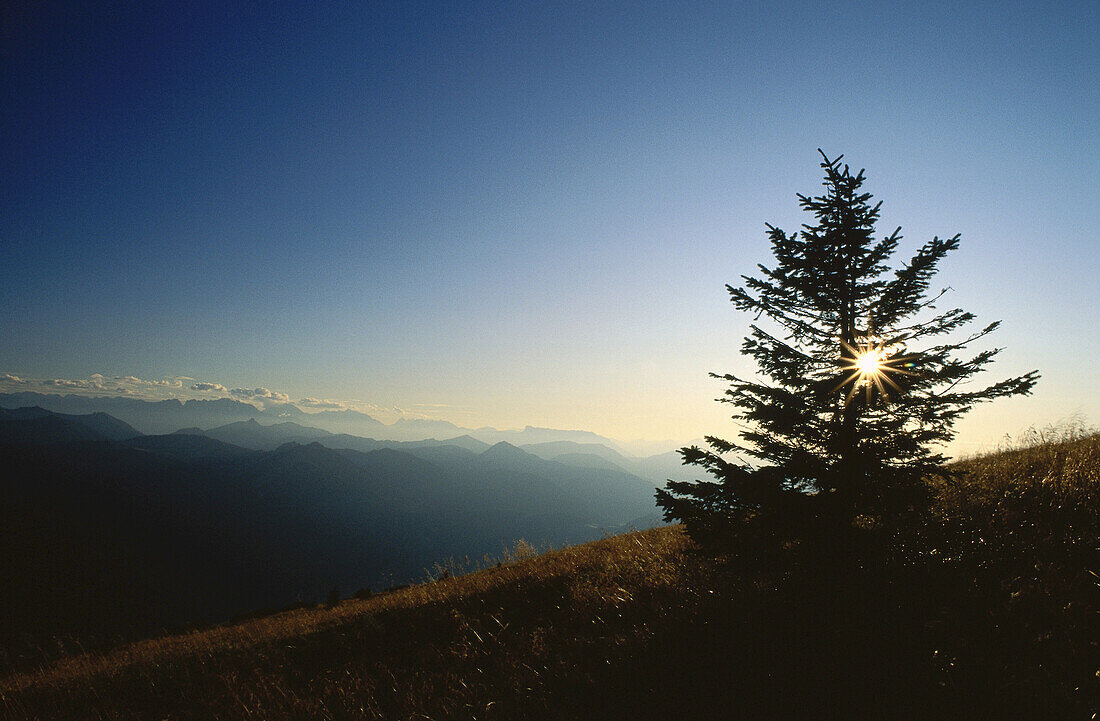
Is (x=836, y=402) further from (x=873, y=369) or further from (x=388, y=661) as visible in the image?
(x=388, y=661)

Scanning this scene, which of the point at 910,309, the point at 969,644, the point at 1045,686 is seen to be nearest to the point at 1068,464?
the point at 910,309

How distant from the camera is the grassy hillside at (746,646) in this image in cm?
296

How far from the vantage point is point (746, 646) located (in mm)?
3689

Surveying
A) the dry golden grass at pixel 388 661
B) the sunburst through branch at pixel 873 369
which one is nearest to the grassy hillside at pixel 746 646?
the dry golden grass at pixel 388 661

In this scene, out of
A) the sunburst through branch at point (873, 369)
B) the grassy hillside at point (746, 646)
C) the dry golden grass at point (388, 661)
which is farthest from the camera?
the sunburst through branch at point (873, 369)

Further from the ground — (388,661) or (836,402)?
(836,402)

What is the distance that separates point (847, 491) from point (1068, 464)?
11.9 ft

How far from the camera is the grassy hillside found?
296 centimetres

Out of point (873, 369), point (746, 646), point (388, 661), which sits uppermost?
point (873, 369)

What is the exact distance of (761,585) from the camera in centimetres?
481

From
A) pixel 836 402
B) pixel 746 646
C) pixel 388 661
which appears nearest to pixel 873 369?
pixel 836 402

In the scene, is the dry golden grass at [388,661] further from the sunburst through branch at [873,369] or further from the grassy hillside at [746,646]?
the sunburst through branch at [873,369]

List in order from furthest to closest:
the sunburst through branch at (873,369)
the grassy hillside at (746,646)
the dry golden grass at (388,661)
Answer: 1. the sunburst through branch at (873,369)
2. the dry golden grass at (388,661)
3. the grassy hillside at (746,646)

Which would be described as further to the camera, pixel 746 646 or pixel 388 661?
pixel 388 661
